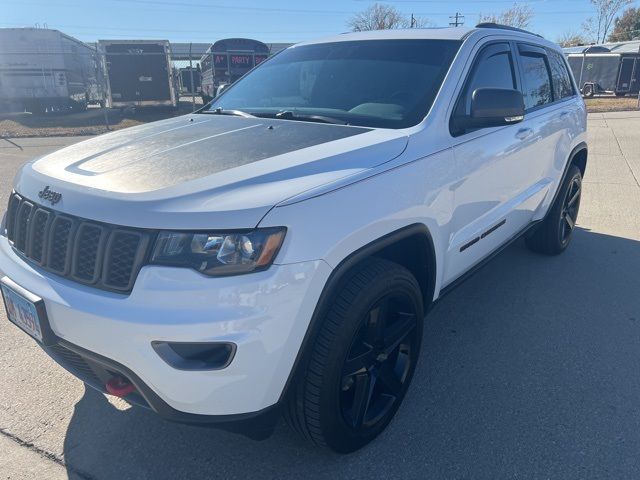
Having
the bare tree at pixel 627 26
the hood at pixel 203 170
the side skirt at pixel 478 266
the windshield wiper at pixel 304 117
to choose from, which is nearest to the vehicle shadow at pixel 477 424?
the side skirt at pixel 478 266

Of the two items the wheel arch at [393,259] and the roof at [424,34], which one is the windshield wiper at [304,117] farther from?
the roof at [424,34]

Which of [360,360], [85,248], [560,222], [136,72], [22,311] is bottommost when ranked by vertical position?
[560,222]

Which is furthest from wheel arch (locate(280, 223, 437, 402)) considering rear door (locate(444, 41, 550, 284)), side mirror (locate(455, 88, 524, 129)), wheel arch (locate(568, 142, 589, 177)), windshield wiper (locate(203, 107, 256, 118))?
wheel arch (locate(568, 142, 589, 177))

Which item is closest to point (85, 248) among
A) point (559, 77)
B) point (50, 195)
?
point (50, 195)

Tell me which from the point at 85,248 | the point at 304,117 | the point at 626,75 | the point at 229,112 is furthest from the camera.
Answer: the point at 626,75

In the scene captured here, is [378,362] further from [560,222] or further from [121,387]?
[560,222]

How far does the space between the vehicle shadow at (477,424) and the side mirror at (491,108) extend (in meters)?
1.42

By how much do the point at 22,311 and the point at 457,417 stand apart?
2110 mm

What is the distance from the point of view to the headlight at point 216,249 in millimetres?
1858

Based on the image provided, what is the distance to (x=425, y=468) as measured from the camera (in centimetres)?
240

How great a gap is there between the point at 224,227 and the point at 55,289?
758 millimetres

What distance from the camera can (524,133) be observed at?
3717 mm

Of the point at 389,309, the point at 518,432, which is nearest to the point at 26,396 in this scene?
the point at 389,309

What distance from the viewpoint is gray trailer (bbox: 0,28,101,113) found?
19.8 metres
